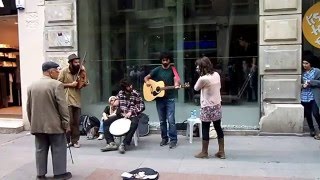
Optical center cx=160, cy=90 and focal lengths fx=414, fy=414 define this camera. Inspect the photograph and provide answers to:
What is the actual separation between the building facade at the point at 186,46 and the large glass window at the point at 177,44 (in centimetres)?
2

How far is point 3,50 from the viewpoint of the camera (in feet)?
41.0

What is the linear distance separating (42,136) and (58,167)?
1.68 feet

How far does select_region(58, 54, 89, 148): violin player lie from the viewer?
793 centimetres

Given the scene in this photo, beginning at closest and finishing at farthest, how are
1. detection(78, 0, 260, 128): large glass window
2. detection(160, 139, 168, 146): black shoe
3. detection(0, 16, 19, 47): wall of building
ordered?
detection(160, 139, 168, 146): black shoe, detection(78, 0, 260, 128): large glass window, detection(0, 16, 19, 47): wall of building

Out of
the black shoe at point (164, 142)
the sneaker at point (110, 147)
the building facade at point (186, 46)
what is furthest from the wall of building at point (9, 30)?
the black shoe at point (164, 142)

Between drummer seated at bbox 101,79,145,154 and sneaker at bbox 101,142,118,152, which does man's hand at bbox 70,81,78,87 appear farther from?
sneaker at bbox 101,142,118,152

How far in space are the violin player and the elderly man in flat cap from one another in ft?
5.96


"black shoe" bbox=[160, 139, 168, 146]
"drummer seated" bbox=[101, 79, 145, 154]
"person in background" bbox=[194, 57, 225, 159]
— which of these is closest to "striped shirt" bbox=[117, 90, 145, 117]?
"drummer seated" bbox=[101, 79, 145, 154]

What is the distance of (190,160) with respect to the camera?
702cm

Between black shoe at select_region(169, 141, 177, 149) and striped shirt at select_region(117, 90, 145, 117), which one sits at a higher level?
striped shirt at select_region(117, 90, 145, 117)

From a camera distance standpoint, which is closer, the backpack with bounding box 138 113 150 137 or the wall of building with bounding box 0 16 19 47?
the backpack with bounding box 138 113 150 137

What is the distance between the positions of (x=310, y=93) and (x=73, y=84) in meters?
4.77

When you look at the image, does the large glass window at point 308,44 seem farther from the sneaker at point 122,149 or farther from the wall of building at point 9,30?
the wall of building at point 9,30

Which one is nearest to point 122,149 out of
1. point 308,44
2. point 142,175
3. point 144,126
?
point 144,126
